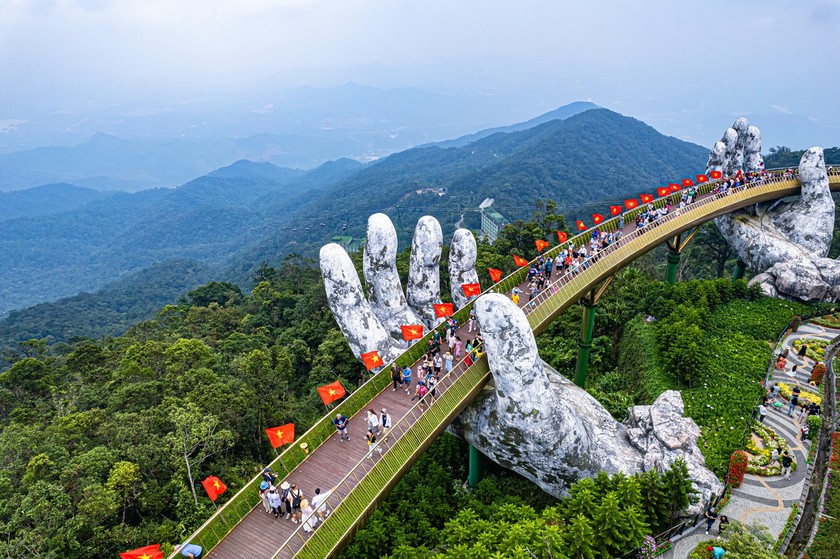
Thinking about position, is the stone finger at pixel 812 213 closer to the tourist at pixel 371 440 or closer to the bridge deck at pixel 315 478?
the bridge deck at pixel 315 478

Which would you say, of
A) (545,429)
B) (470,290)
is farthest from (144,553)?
(470,290)

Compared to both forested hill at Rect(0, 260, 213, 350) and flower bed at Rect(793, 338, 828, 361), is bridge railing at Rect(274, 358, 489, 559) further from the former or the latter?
forested hill at Rect(0, 260, 213, 350)

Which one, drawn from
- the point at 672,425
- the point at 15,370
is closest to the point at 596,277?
the point at 672,425

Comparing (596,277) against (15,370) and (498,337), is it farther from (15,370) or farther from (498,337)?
(15,370)

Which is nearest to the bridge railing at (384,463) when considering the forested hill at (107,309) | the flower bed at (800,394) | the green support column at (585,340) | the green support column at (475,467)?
the green support column at (475,467)

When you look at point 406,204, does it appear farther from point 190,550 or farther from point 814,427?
point 190,550

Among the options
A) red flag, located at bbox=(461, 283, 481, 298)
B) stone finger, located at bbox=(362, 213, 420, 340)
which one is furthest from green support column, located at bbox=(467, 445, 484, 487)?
red flag, located at bbox=(461, 283, 481, 298)
